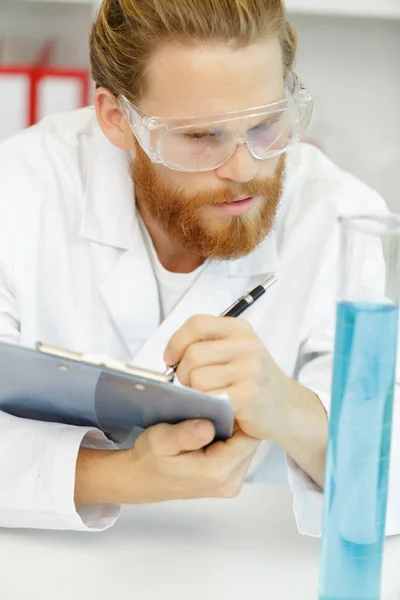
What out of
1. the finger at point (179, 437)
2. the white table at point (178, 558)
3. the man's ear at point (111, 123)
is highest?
the man's ear at point (111, 123)

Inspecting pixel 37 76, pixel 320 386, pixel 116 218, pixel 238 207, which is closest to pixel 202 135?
pixel 238 207

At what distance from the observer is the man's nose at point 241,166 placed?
1.51 m

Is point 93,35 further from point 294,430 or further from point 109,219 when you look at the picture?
point 294,430

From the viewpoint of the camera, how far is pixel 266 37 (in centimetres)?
163

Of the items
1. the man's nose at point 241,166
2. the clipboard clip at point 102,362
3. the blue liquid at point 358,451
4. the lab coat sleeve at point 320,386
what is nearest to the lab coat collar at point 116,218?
the lab coat sleeve at point 320,386

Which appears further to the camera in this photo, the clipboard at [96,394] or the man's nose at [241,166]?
the man's nose at [241,166]

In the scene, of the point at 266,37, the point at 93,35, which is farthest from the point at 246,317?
the point at 93,35

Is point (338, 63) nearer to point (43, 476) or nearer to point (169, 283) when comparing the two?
point (169, 283)

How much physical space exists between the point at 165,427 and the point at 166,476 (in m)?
0.09

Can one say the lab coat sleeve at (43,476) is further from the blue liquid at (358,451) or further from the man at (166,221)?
the blue liquid at (358,451)

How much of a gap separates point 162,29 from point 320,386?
2.27 ft

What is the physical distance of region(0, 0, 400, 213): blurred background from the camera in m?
2.81

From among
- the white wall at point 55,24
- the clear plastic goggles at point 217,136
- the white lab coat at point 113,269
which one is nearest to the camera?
the clear plastic goggles at point 217,136

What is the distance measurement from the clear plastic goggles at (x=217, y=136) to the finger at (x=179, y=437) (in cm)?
54
